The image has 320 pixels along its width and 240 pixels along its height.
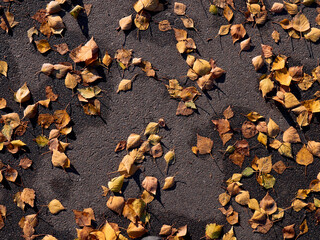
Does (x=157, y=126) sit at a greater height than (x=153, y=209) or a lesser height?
greater

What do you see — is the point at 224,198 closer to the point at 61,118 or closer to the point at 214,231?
the point at 214,231

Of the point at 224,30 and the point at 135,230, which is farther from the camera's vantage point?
the point at 224,30

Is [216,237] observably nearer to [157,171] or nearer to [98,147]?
[157,171]

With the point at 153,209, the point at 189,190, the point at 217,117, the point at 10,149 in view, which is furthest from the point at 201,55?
the point at 10,149

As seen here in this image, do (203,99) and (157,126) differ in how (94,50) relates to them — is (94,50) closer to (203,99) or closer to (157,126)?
(157,126)

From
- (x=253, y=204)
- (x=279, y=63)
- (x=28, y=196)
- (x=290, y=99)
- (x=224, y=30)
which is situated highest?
(x=224, y=30)

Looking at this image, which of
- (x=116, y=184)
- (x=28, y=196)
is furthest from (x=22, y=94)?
(x=116, y=184)

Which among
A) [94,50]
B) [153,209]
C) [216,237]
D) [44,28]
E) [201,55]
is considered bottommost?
[216,237]

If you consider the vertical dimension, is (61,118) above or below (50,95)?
Result: below
